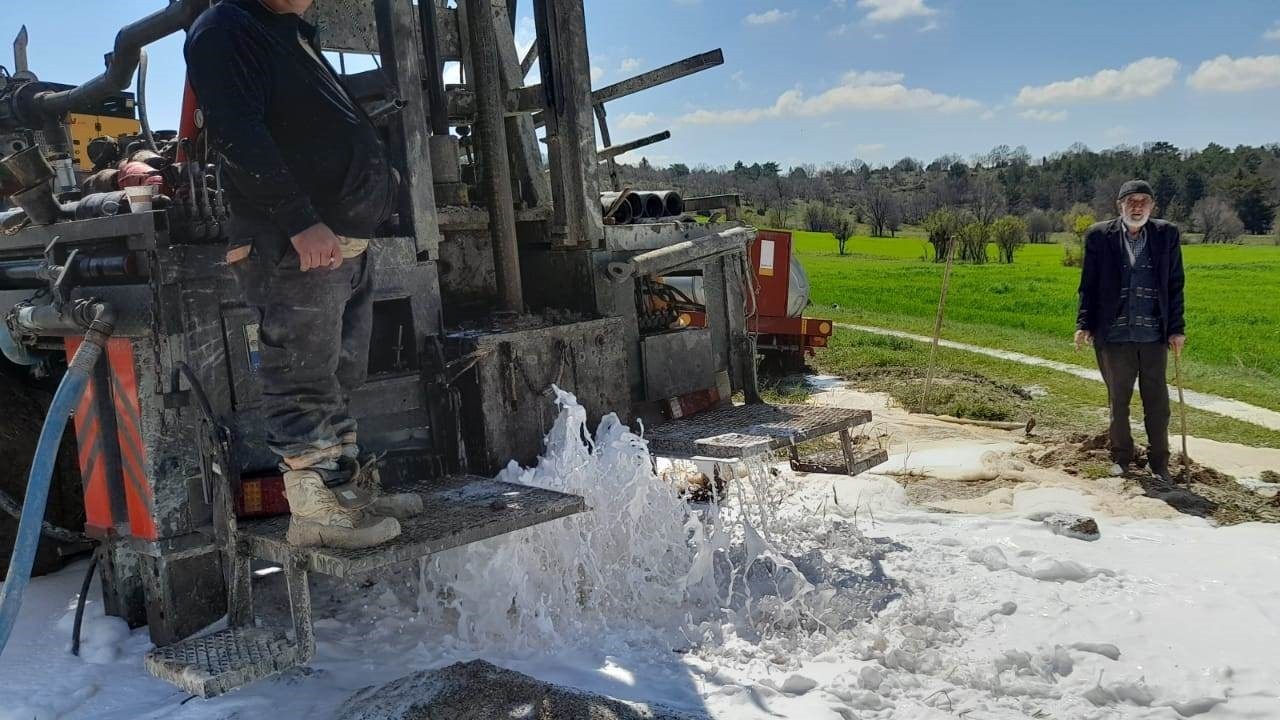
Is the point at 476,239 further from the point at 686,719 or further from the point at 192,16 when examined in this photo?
the point at 686,719

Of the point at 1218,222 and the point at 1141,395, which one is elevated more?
the point at 1141,395

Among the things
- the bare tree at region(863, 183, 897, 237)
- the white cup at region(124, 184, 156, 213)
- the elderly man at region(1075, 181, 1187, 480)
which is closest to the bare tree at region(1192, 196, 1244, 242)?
the bare tree at region(863, 183, 897, 237)

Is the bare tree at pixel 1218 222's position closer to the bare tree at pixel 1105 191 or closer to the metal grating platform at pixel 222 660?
the bare tree at pixel 1105 191

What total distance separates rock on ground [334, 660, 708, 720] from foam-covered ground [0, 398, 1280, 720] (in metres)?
0.27

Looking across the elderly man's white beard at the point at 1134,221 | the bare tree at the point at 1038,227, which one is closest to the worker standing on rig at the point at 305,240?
the elderly man's white beard at the point at 1134,221

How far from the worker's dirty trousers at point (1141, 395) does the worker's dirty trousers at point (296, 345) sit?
18.6 ft

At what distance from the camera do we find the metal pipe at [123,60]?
4.45 metres

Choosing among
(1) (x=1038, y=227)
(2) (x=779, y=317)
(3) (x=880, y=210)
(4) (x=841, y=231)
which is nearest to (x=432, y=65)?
(2) (x=779, y=317)

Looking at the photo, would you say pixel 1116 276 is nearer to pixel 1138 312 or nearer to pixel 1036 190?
pixel 1138 312

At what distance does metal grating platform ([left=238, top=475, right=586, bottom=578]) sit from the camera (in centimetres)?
317

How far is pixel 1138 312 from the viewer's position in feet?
23.2

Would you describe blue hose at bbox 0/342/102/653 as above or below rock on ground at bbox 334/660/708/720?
above

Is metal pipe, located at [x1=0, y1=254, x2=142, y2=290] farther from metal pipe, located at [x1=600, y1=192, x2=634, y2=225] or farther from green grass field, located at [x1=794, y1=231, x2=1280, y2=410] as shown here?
green grass field, located at [x1=794, y1=231, x2=1280, y2=410]

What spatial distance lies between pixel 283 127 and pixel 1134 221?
6.02 meters
